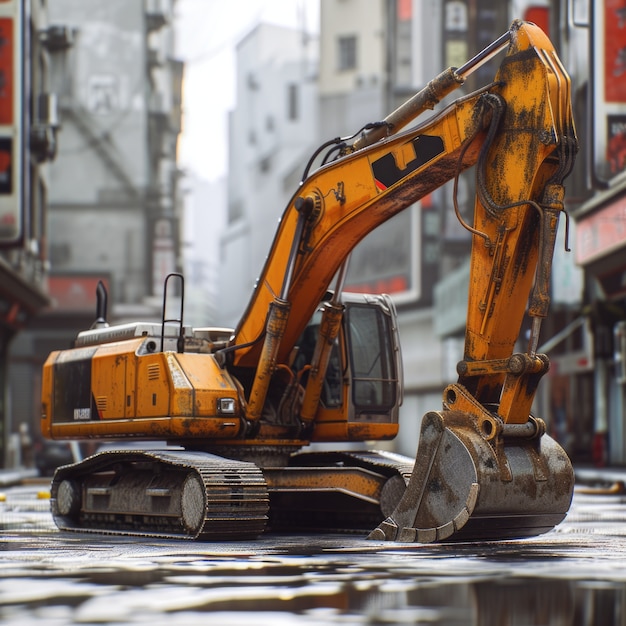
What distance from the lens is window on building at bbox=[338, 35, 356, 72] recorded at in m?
93.2

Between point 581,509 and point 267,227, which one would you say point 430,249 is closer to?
point 267,227

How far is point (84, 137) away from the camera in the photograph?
61.6m

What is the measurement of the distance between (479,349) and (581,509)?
773 centimetres

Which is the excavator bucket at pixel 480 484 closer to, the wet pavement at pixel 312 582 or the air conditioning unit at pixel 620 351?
the wet pavement at pixel 312 582

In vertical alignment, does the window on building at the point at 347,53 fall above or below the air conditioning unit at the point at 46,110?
above

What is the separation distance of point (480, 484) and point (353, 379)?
369cm

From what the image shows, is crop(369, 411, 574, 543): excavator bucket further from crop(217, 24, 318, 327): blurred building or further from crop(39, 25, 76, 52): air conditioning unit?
crop(217, 24, 318, 327): blurred building

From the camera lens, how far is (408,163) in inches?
486

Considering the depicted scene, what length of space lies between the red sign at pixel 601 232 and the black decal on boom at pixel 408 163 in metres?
19.8

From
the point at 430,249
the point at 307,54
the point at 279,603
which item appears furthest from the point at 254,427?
the point at 307,54

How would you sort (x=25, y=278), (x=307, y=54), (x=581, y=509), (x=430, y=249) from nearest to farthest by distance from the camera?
(x=581, y=509)
(x=25, y=278)
(x=430, y=249)
(x=307, y=54)

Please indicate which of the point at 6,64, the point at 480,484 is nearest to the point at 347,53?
the point at 6,64

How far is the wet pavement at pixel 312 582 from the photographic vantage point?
7.61m

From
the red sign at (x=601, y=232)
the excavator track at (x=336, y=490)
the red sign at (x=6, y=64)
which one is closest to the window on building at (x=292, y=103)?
the red sign at (x=601, y=232)
